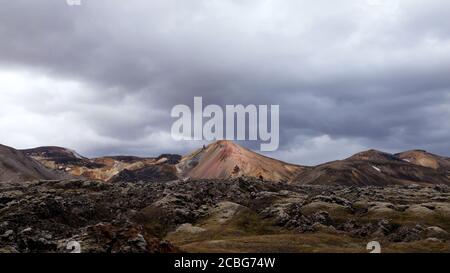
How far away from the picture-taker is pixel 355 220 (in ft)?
588

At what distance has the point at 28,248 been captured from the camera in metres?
96.4

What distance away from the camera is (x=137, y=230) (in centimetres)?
7819

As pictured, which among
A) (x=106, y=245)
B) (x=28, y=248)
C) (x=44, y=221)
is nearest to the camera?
(x=106, y=245)

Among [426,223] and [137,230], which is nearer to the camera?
[137,230]
